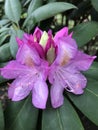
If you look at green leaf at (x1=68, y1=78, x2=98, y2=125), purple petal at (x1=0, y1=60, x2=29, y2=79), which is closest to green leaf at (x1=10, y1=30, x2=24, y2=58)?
purple petal at (x1=0, y1=60, x2=29, y2=79)

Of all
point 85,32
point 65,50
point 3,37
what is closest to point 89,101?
point 65,50

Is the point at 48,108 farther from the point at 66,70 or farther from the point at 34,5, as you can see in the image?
the point at 34,5

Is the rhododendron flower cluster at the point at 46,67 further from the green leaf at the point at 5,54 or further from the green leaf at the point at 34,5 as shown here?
the green leaf at the point at 34,5

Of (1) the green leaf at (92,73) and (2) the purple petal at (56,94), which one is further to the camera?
(1) the green leaf at (92,73)

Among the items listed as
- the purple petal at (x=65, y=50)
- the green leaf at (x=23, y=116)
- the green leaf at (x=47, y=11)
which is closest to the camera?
the purple petal at (x=65, y=50)

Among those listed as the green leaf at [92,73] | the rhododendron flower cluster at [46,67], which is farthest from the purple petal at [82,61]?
the green leaf at [92,73]

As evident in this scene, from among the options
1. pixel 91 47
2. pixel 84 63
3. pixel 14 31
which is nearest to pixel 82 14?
pixel 91 47

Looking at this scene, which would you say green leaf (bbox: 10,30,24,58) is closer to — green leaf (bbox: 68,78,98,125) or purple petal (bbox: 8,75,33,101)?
purple petal (bbox: 8,75,33,101)
